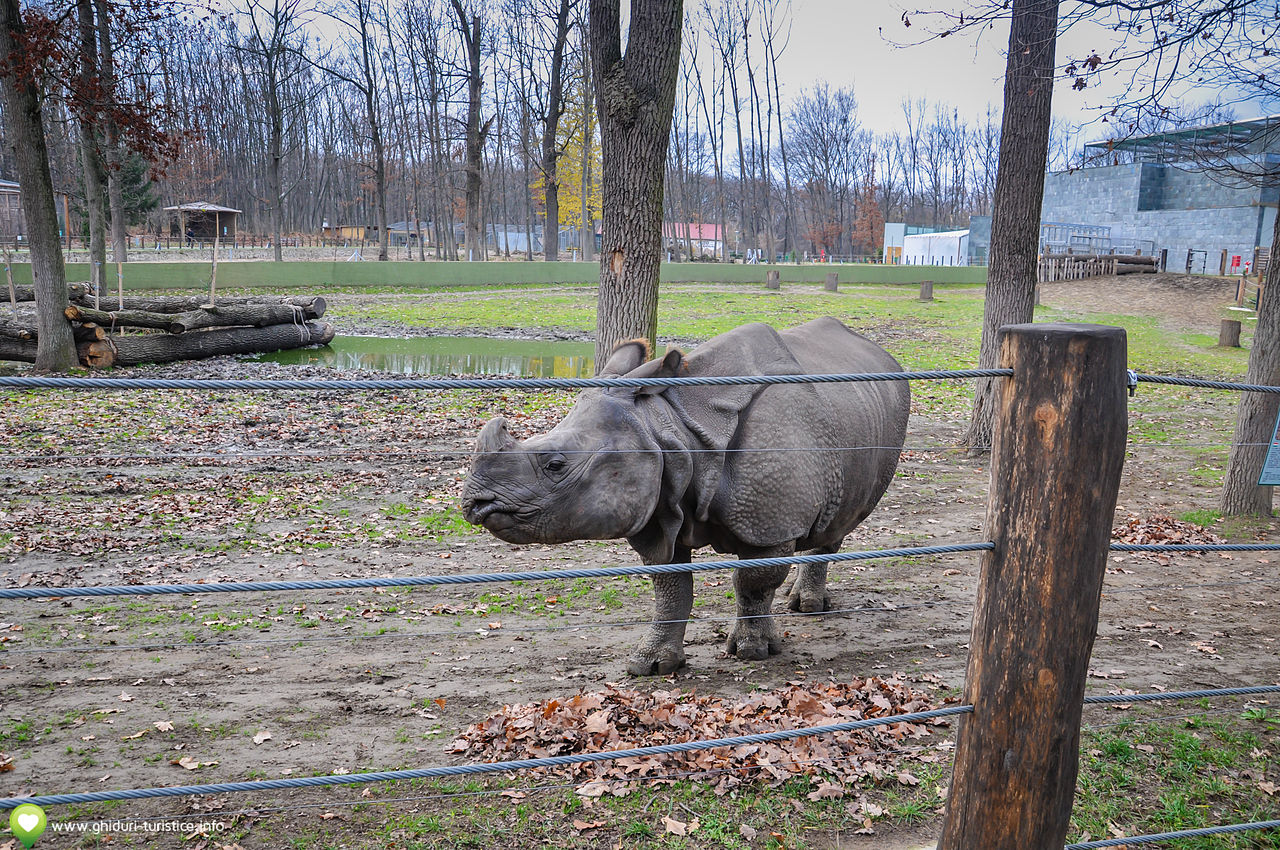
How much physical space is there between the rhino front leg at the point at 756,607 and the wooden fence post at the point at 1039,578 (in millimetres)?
2718

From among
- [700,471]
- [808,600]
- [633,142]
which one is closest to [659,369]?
[700,471]

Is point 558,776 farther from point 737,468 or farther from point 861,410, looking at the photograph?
point 861,410

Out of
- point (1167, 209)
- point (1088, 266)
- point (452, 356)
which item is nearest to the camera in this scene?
point (452, 356)

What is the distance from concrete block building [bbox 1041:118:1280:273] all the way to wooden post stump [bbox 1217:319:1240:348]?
22276 millimetres

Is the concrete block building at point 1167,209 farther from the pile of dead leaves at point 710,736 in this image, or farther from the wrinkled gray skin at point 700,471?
the pile of dead leaves at point 710,736

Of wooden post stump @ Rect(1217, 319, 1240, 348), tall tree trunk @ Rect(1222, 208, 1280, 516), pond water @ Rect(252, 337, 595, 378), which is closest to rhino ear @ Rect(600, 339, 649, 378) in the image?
tall tree trunk @ Rect(1222, 208, 1280, 516)

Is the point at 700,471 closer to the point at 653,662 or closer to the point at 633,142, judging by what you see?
the point at 653,662

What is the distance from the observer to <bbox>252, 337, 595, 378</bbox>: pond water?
1811 centimetres

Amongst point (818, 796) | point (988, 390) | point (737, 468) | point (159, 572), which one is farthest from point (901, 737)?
point (988, 390)

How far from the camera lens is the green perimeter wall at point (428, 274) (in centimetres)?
3031

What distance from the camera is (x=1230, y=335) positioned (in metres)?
23.1

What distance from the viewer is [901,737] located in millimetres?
4617

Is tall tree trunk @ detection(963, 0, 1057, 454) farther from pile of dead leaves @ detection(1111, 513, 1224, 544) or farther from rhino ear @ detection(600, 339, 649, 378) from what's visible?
rhino ear @ detection(600, 339, 649, 378)

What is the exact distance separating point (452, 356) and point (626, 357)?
48.7 feet
